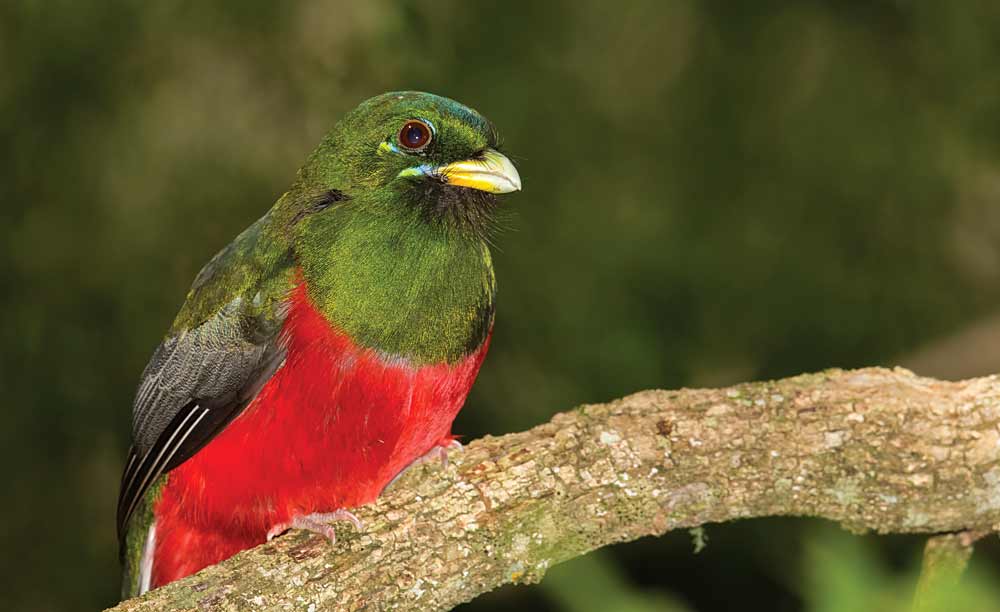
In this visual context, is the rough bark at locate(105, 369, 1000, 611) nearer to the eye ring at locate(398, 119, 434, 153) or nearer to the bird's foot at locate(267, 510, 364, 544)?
the bird's foot at locate(267, 510, 364, 544)

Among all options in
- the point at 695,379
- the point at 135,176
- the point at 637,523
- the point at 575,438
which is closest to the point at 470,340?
the point at 575,438

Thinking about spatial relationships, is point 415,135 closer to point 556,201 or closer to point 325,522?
point 325,522

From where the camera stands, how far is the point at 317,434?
12.6 ft

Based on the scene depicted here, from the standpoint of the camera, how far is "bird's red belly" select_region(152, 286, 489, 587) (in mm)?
3785

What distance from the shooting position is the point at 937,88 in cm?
624

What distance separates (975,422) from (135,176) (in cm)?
421

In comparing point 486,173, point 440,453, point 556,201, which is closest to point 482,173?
point 486,173

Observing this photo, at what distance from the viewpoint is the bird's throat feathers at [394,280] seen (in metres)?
3.81

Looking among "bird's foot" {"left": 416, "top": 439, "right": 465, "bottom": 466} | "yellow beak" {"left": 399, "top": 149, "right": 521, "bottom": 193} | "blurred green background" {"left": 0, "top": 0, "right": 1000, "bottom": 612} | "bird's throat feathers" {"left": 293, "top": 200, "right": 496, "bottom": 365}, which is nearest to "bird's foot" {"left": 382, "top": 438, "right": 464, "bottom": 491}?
"bird's foot" {"left": 416, "top": 439, "right": 465, "bottom": 466}

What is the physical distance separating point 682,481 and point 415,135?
4.74 feet

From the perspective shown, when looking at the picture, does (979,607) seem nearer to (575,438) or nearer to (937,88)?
(575,438)

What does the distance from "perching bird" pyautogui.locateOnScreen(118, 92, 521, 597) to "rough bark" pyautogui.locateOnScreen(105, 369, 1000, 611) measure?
0.23 meters

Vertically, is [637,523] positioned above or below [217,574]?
above

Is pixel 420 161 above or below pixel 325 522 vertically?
above
